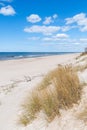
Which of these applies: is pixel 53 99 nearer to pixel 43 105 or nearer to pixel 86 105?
pixel 43 105

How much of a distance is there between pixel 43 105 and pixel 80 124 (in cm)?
104

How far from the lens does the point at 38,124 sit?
4730mm

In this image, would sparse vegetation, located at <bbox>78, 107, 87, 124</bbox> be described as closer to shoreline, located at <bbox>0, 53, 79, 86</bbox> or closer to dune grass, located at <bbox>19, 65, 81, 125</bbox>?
dune grass, located at <bbox>19, 65, 81, 125</bbox>

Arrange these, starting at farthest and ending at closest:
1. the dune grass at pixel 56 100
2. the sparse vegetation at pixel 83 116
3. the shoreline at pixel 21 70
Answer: the shoreline at pixel 21 70, the dune grass at pixel 56 100, the sparse vegetation at pixel 83 116

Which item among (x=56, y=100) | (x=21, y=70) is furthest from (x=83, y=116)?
(x=21, y=70)

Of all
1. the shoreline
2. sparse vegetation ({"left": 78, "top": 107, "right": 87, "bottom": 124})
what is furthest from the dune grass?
the shoreline

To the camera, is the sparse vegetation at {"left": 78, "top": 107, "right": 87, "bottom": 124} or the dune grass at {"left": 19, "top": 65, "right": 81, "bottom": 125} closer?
the sparse vegetation at {"left": 78, "top": 107, "right": 87, "bottom": 124}

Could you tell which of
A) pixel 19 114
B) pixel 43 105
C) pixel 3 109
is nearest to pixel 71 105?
pixel 43 105

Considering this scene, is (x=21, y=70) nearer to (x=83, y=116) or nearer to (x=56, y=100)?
(x=56, y=100)

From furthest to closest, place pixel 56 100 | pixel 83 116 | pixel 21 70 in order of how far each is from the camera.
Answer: pixel 21 70
pixel 56 100
pixel 83 116

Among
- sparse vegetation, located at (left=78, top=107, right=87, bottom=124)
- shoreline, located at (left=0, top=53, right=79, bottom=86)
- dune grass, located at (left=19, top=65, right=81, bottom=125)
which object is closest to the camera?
sparse vegetation, located at (left=78, top=107, right=87, bottom=124)

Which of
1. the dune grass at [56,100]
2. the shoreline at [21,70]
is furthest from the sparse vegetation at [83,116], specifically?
the shoreline at [21,70]

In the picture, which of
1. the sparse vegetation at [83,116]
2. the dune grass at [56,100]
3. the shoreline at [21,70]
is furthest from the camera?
the shoreline at [21,70]

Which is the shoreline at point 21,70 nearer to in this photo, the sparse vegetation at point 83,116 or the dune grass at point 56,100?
the dune grass at point 56,100
